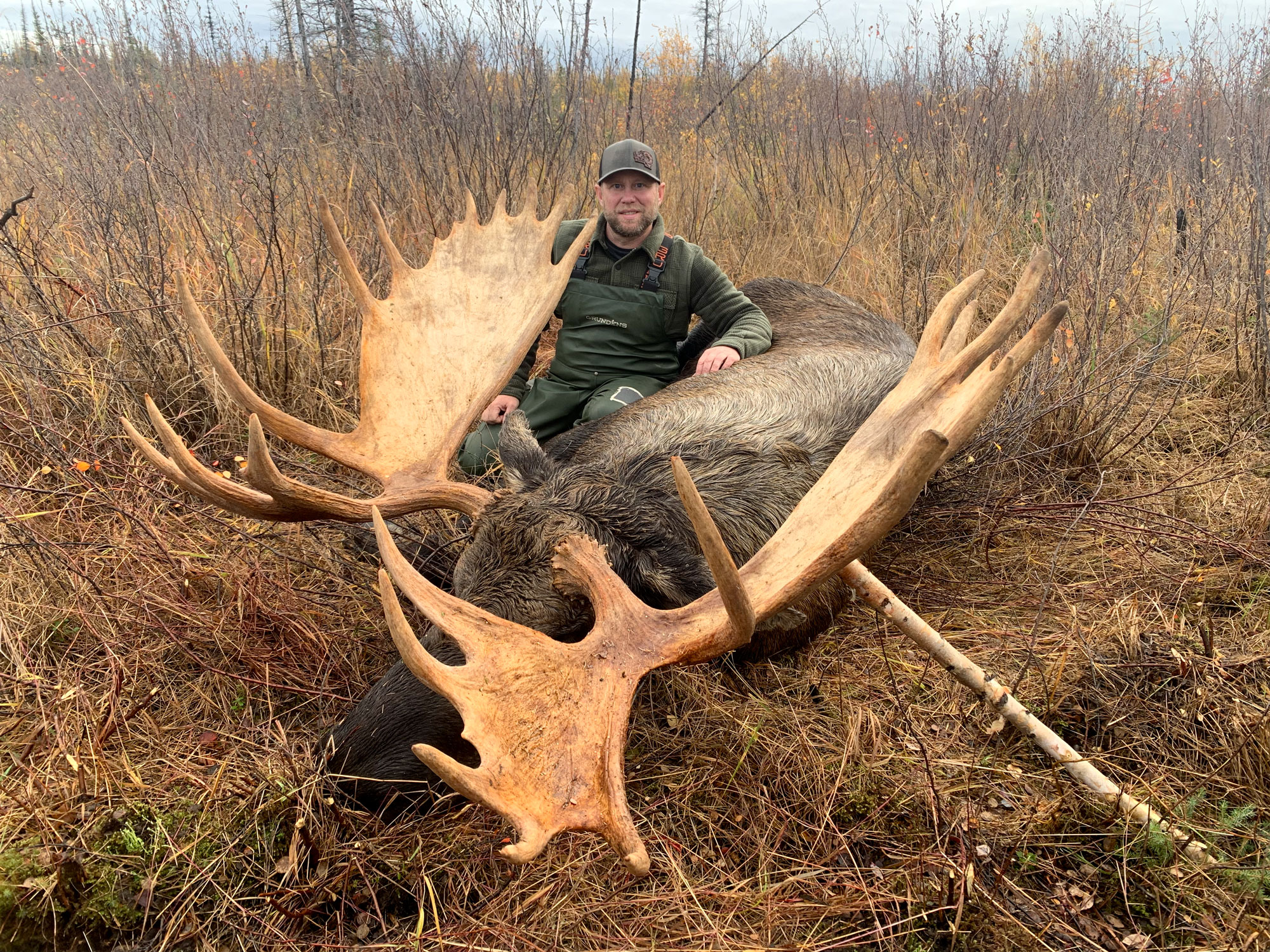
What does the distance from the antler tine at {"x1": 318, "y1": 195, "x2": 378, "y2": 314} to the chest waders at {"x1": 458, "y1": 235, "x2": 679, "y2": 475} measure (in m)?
1.14

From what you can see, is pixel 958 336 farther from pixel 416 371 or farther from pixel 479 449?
pixel 479 449

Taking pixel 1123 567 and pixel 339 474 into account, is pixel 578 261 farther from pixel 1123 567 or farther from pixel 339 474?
pixel 1123 567

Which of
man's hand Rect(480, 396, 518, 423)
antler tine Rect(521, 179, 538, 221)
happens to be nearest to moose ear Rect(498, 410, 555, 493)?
man's hand Rect(480, 396, 518, 423)

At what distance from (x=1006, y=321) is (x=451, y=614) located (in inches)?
64.7

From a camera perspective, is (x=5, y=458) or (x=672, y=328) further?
(x=672, y=328)

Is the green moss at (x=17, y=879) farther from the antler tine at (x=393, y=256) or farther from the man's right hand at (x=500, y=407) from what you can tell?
the man's right hand at (x=500, y=407)

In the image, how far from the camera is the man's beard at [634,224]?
426 centimetres

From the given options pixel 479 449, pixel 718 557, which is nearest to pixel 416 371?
pixel 479 449

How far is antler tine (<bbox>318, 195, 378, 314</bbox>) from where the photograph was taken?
3121 millimetres

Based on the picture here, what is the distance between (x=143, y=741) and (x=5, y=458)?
1.67 m

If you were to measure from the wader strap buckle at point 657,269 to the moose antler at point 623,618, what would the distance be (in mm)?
2036

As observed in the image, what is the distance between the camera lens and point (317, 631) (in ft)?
9.34

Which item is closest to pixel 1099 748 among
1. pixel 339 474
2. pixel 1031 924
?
pixel 1031 924

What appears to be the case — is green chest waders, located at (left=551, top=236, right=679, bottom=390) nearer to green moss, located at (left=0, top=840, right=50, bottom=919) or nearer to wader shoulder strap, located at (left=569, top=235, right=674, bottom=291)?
wader shoulder strap, located at (left=569, top=235, right=674, bottom=291)
